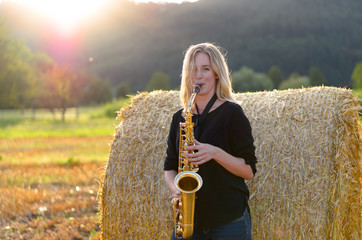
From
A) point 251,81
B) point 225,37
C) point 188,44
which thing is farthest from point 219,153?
point 188,44

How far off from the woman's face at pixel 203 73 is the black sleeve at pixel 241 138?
30 cm

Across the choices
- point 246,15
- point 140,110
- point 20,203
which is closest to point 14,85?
point 20,203

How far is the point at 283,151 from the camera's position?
4129 millimetres

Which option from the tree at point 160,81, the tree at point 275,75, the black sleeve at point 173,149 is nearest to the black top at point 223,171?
the black sleeve at point 173,149

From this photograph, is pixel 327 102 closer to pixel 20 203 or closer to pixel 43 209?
pixel 43 209

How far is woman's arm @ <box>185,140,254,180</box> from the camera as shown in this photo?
8.49 feet

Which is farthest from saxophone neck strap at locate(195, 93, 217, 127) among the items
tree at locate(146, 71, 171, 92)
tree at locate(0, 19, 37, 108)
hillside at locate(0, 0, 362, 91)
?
tree at locate(146, 71, 171, 92)

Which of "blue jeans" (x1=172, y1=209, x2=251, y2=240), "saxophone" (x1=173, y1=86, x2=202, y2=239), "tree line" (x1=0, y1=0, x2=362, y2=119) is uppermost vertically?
"tree line" (x1=0, y1=0, x2=362, y2=119)

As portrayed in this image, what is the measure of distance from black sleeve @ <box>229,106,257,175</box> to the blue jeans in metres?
0.41

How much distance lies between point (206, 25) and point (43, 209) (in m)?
53.4

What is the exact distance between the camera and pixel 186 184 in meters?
2.68

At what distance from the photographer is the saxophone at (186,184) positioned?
2.63 meters

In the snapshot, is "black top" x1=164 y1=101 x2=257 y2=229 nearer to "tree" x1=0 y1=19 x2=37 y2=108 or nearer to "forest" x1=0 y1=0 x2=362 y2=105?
"tree" x1=0 y1=19 x2=37 y2=108

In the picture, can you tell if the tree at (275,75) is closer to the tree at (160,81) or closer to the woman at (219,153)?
the tree at (160,81)
